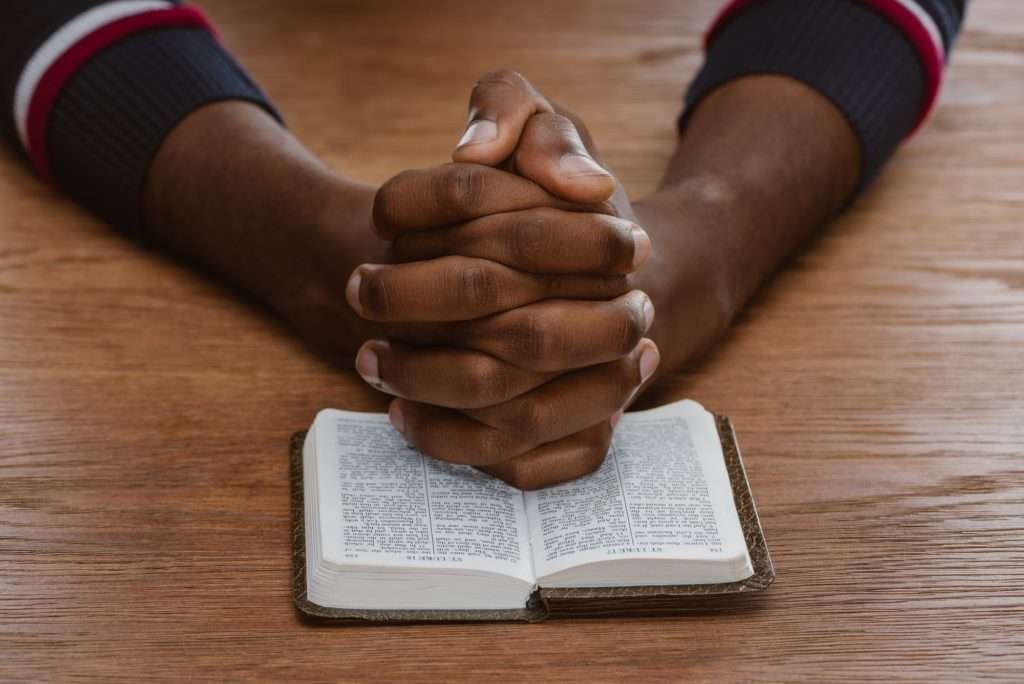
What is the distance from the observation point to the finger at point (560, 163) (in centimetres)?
76

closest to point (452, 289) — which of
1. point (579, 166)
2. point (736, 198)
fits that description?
point (579, 166)

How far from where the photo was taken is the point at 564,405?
0.77 m

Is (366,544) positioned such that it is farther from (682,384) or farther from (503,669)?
(682,384)

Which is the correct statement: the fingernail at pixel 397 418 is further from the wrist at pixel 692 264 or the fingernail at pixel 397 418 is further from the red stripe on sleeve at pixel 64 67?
the red stripe on sleeve at pixel 64 67

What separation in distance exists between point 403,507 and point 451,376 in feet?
0.29

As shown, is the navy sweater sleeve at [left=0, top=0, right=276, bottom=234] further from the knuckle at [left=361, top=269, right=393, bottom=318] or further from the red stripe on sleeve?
the knuckle at [left=361, top=269, right=393, bottom=318]

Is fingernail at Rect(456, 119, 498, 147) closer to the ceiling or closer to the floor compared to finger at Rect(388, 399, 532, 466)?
closer to the ceiling

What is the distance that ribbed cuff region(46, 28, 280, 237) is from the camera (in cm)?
103

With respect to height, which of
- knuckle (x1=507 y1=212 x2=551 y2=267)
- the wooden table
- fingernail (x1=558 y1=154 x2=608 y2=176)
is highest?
fingernail (x1=558 y1=154 x2=608 y2=176)

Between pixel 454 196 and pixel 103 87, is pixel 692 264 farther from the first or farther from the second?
pixel 103 87

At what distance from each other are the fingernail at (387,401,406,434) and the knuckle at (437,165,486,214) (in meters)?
0.14

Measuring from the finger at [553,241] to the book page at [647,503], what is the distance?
0.12 meters

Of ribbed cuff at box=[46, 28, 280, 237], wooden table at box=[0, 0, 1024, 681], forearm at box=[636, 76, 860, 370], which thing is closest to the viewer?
wooden table at box=[0, 0, 1024, 681]

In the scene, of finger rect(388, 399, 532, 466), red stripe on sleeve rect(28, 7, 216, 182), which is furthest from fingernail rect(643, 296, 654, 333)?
red stripe on sleeve rect(28, 7, 216, 182)
